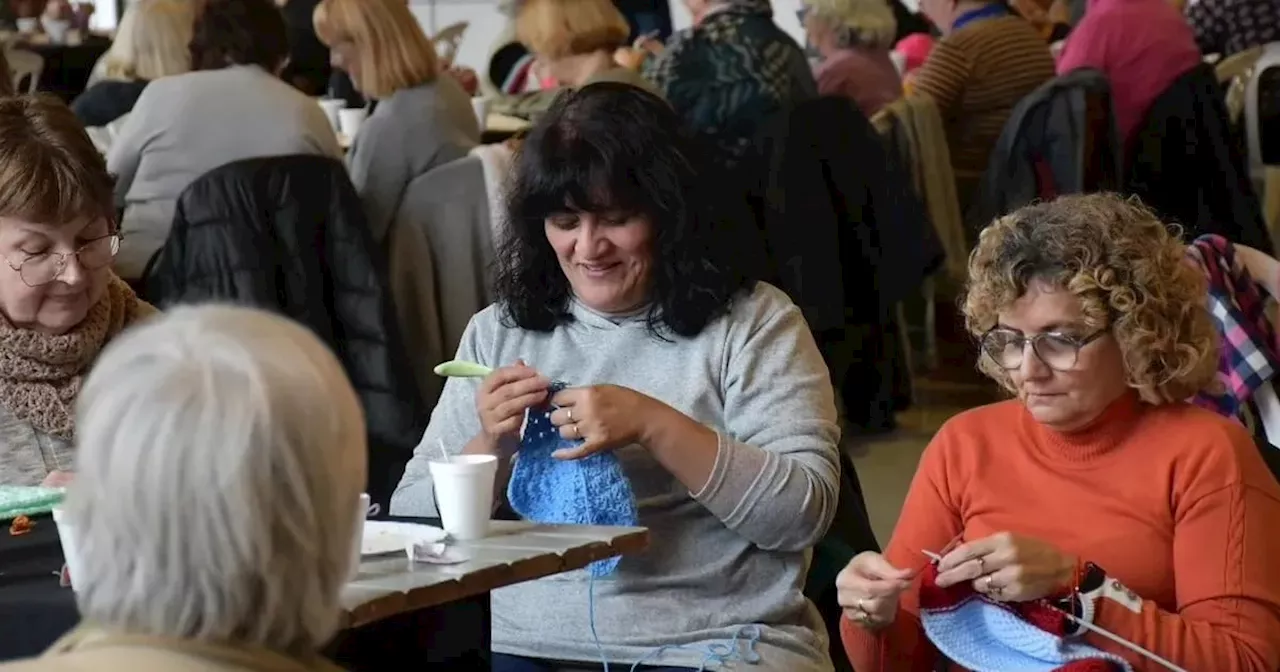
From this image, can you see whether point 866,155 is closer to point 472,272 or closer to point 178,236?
point 472,272

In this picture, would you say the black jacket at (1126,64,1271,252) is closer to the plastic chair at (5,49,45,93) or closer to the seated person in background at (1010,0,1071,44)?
the seated person in background at (1010,0,1071,44)

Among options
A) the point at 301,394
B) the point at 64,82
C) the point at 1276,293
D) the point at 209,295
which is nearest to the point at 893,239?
the point at 209,295

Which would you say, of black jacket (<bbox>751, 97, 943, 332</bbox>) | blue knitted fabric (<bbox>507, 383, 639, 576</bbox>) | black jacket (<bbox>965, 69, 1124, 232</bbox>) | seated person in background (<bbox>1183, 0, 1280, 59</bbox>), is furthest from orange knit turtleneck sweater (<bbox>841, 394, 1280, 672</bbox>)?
seated person in background (<bbox>1183, 0, 1280, 59</bbox>)

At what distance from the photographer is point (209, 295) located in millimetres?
4008

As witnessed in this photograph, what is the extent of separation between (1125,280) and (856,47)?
3.98 m

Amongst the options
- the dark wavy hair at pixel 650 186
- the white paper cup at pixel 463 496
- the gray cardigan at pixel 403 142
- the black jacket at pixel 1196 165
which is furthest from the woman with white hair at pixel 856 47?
the white paper cup at pixel 463 496

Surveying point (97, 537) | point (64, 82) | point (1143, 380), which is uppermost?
point (97, 537)

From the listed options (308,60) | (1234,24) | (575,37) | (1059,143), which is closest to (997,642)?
(575,37)

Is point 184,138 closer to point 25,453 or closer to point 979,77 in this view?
point 25,453

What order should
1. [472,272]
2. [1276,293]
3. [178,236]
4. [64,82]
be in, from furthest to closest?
[64,82], [472,272], [178,236], [1276,293]

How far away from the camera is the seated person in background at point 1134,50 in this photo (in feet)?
18.7

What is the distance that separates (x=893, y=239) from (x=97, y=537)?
400 cm

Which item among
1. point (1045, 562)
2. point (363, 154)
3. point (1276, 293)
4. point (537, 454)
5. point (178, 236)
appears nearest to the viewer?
point (1045, 562)

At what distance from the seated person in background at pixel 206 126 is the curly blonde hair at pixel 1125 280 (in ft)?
9.45
